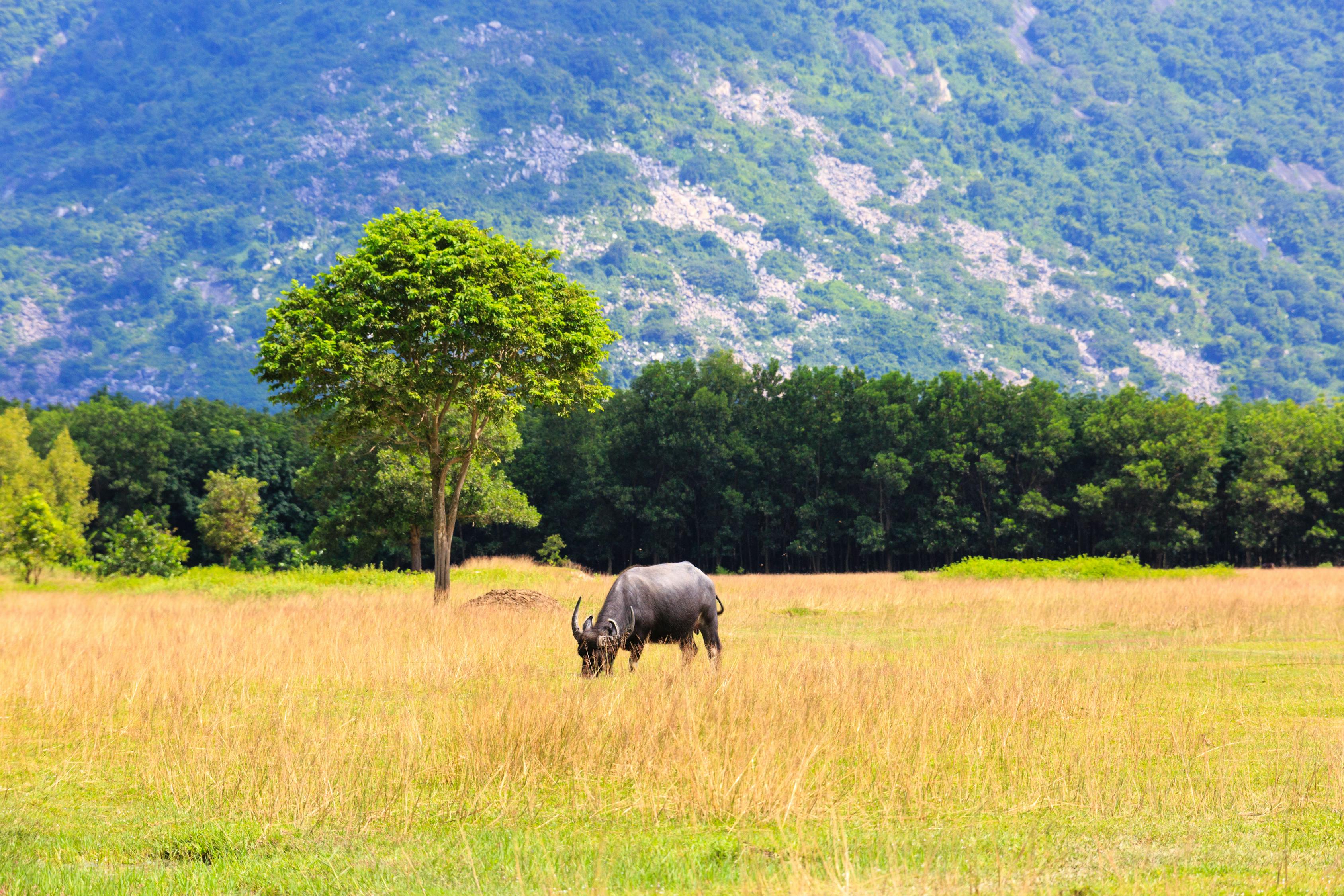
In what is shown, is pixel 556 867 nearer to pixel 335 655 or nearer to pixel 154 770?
pixel 154 770

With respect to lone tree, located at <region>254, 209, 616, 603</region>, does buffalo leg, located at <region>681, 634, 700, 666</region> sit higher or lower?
lower

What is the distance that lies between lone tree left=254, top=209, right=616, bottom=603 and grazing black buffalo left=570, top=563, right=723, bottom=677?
1163 cm

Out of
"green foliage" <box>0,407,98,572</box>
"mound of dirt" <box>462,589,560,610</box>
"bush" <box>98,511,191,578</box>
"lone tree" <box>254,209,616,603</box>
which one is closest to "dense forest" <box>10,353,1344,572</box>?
"green foliage" <box>0,407,98,572</box>

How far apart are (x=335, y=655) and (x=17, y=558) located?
30254 mm

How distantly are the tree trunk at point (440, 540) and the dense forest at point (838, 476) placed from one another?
31302 mm

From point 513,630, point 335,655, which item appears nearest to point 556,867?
point 335,655

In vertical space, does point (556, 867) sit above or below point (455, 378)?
below

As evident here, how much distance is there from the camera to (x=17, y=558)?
38906 mm

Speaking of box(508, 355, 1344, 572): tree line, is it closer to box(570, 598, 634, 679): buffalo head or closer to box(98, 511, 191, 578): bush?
box(98, 511, 191, 578): bush

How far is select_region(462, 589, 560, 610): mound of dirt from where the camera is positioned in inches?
971

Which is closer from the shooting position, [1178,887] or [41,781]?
[1178,887]

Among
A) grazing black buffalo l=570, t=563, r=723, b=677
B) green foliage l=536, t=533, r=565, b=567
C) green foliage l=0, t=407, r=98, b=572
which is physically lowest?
green foliage l=536, t=533, r=565, b=567

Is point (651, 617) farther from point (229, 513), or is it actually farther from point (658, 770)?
point (229, 513)

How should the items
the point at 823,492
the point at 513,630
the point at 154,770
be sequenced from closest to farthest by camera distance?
the point at 154,770 < the point at 513,630 < the point at 823,492
